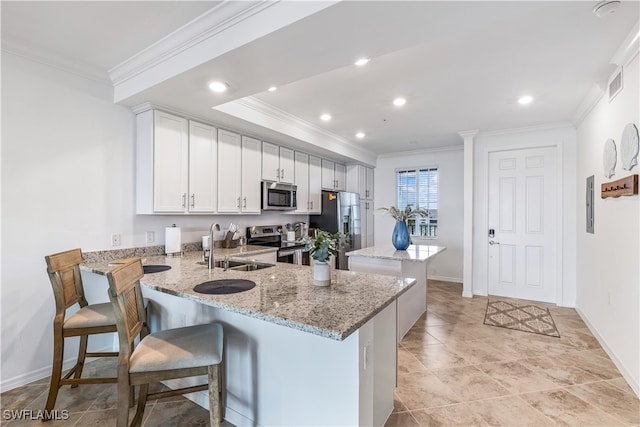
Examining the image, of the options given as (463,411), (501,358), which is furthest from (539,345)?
(463,411)

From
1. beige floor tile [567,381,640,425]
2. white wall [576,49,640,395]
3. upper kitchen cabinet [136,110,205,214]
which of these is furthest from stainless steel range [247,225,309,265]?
white wall [576,49,640,395]

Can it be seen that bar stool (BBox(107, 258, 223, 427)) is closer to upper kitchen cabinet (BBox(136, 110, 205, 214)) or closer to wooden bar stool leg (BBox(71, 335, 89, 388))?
wooden bar stool leg (BBox(71, 335, 89, 388))

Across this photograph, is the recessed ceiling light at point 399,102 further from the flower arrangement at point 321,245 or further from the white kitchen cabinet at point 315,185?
the flower arrangement at point 321,245

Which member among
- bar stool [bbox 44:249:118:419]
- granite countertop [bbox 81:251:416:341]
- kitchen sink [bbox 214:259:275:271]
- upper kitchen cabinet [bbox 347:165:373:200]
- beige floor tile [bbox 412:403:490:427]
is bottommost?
beige floor tile [bbox 412:403:490:427]

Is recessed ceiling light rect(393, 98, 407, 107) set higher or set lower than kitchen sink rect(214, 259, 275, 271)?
higher

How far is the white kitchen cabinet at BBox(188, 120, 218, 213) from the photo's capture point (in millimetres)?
3141

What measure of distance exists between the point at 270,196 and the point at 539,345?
3446mm

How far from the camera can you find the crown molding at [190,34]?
69.9 inches

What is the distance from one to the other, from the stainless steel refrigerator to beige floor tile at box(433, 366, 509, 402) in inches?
101

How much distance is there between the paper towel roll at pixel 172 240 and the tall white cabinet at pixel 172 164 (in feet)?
0.76

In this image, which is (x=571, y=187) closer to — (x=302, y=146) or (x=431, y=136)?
(x=431, y=136)

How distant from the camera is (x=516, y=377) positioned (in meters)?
2.37

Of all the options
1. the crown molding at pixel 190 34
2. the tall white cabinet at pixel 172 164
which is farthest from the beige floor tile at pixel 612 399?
the tall white cabinet at pixel 172 164

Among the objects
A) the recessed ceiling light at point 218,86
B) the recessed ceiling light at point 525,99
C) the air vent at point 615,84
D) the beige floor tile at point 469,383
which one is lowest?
the beige floor tile at point 469,383
